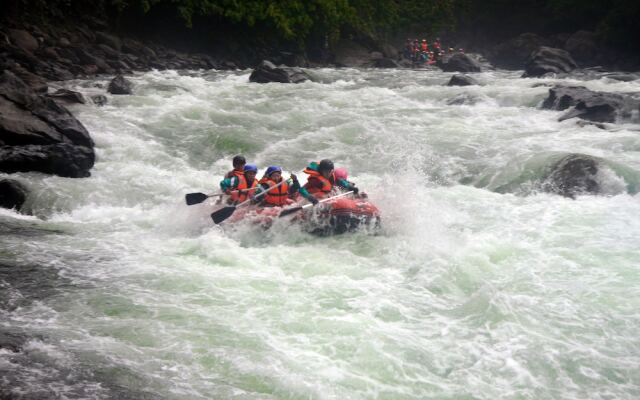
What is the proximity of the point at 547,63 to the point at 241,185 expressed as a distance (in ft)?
59.9

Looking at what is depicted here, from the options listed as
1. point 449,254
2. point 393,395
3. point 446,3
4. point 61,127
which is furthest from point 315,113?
point 446,3

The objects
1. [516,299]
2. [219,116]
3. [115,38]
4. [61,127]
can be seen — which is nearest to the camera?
[516,299]

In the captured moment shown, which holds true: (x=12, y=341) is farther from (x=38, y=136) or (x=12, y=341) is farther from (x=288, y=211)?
(x=38, y=136)

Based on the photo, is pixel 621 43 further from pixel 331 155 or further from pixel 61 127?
pixel 61 127

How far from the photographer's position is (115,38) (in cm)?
2309

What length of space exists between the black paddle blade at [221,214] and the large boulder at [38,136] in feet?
10.9

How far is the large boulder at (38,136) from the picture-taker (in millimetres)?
10203

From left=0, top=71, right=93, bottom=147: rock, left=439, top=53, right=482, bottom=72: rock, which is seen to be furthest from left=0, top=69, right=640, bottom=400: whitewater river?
left=439, top=53, right=482, bottom=72: rock

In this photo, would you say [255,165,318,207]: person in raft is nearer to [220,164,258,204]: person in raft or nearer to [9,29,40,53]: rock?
[220,164,258,204]: person in raft

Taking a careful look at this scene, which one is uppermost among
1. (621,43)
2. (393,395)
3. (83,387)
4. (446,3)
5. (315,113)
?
(446,3)

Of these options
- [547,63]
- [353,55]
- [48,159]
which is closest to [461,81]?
[547,63]

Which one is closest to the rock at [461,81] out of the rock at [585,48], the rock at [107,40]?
the rock at [107,40]

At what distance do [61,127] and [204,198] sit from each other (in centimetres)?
359

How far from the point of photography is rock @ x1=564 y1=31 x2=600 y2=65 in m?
30.7
